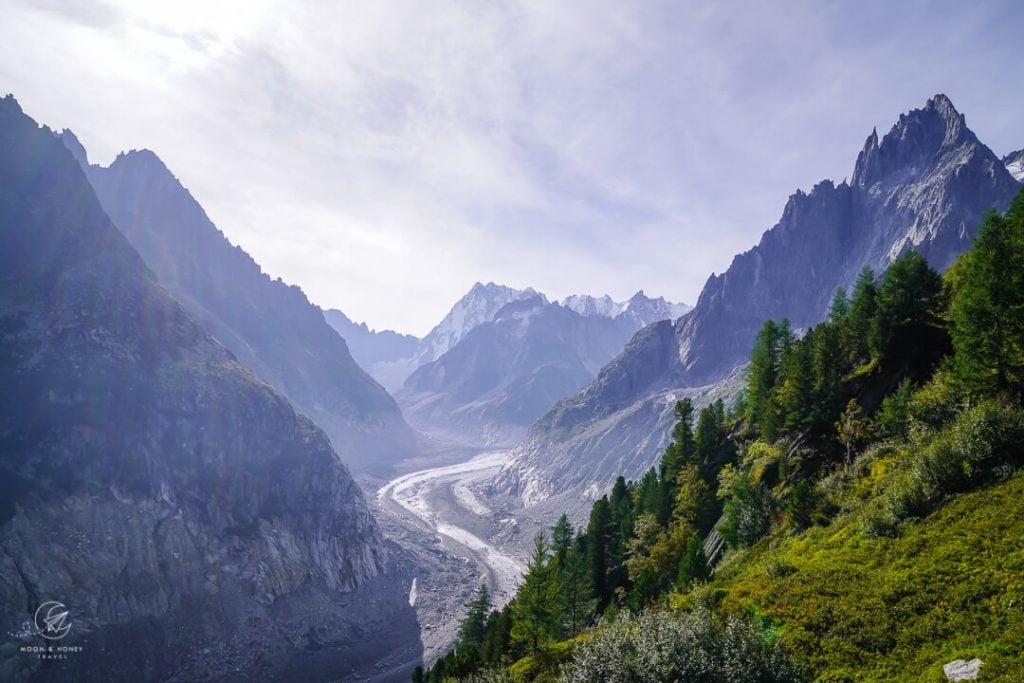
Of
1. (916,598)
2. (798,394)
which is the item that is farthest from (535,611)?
(798,394)

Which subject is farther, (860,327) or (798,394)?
(860,327)

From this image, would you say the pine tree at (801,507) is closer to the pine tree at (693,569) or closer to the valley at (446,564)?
the pine tree at (693,569)

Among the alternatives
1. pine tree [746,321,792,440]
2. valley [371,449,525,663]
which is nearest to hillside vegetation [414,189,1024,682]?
pine tree [746,321,792,440]

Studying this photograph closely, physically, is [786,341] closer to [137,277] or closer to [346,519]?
[346,519]

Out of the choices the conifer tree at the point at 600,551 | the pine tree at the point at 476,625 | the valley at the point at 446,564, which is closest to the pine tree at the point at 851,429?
the conifer tree at the point at 600,551

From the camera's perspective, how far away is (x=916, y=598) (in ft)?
76.7

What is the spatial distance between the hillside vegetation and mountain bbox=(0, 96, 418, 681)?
52094 mm

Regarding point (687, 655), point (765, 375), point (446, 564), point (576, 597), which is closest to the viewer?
point (687, 655)

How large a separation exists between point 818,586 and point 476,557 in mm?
138550

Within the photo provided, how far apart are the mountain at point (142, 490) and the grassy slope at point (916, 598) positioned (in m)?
83.9

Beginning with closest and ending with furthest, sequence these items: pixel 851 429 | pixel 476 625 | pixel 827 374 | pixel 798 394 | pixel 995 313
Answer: pixel 995 313 < pixel 851 429 < pixel 827 374 < pixel 798 394 < pixel 476 625

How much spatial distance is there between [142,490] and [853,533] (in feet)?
360

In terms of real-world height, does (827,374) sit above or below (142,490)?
below

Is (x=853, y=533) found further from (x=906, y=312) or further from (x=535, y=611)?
(x=906, y=312)
